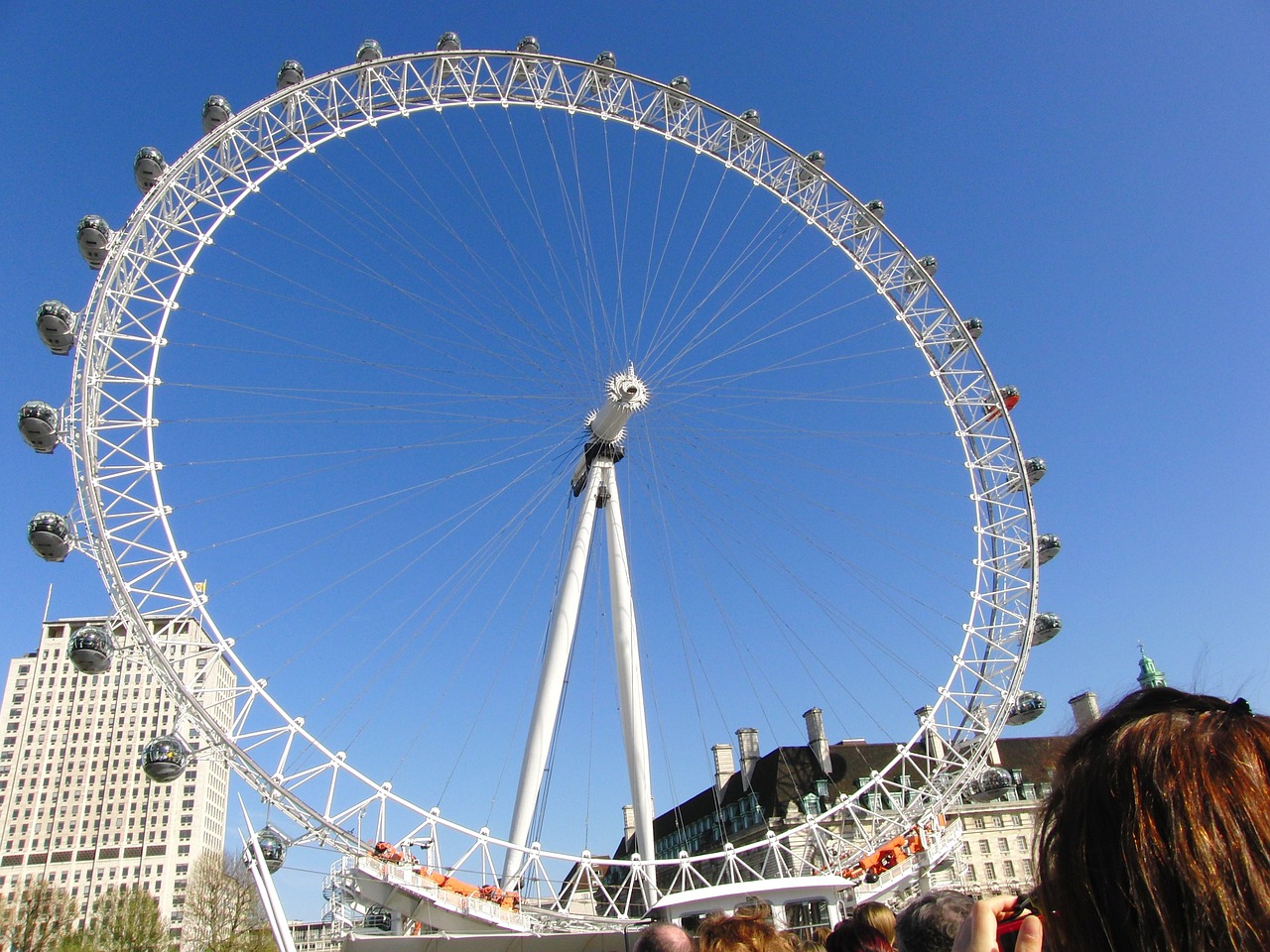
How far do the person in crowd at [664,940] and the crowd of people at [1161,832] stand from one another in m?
2.58

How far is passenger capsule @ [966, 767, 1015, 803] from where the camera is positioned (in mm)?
34781

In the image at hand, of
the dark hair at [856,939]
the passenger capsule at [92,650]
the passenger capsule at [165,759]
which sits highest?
the passenger capsule at [92,650]

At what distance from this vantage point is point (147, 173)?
2878 cm

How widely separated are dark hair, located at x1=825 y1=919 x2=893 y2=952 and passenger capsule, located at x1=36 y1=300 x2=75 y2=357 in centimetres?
2852

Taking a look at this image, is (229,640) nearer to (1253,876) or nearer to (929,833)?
(929,833)

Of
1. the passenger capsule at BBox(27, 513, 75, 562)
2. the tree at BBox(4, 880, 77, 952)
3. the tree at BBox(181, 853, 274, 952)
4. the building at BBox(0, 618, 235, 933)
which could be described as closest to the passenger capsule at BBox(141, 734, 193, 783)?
the passenger capsule at BBox(27, 513, 75, 562)

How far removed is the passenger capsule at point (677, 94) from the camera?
3656 centimetres

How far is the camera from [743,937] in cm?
384

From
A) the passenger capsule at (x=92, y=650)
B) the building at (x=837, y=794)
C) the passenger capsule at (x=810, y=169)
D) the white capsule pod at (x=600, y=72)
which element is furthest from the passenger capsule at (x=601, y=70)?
the building at (x=837, y=794)

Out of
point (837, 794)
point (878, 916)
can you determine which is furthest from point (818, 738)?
point (878, 916)

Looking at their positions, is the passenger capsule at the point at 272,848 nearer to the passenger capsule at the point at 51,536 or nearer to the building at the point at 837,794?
the passenger capsule at the point at 51,536

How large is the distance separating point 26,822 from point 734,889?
444 ft

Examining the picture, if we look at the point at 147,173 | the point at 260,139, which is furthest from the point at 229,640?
the point at 260,139

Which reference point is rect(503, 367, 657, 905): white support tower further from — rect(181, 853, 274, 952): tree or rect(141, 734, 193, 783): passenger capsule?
rect(181, 853, 274, 952): tree
